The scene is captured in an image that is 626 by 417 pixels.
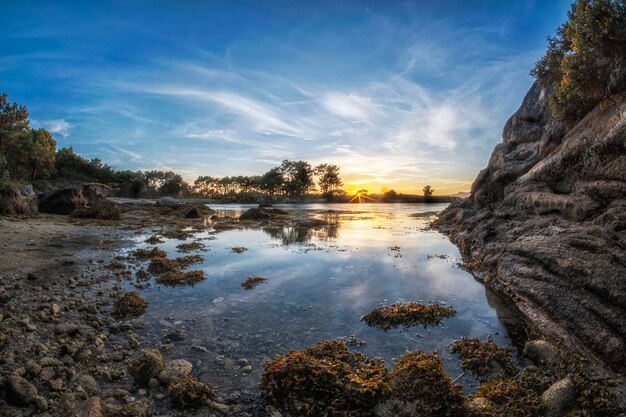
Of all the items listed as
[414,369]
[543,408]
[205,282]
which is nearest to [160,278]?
[205,282]

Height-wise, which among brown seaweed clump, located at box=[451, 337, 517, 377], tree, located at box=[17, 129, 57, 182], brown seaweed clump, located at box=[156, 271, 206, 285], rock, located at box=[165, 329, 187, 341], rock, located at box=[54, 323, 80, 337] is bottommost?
brown seaweed clump, located at box=[451, 337, 517, 377]

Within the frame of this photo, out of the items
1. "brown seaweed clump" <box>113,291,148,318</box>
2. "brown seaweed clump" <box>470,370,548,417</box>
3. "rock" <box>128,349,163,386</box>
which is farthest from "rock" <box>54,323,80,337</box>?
"brown seaweed clump" <box>470,370,548,417</box>

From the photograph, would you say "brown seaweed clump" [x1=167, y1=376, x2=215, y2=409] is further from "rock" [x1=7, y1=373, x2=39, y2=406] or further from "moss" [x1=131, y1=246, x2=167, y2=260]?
"moss" [x1=131, y1=246, x2=167, y2=260]

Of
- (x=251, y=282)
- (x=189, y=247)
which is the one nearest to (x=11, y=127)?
(x=189, y=247)

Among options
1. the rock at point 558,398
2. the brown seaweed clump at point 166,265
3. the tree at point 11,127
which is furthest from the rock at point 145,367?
the tree at point 11,127

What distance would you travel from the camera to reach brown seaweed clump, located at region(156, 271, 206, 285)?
482 inches

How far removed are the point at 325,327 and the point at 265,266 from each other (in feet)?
25.3

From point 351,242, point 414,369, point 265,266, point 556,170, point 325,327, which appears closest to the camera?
point 414,369

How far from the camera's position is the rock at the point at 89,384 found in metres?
5.06

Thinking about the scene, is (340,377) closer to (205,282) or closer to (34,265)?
(205,282)

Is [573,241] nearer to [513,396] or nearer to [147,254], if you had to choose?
[513,396]

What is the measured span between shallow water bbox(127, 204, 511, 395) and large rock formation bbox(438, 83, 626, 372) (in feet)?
4.50

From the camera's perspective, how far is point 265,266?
15789 mm

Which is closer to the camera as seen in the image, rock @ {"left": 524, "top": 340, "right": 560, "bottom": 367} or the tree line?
rock @ {"left": 524, "top": 340, "right": 560, "bottom": 367}
